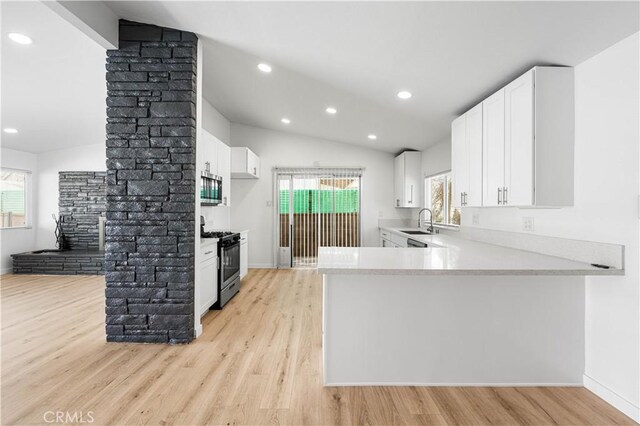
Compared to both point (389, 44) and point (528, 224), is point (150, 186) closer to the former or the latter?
point (389, 44)

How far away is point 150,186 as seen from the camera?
2807 mm

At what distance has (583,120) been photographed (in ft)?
7.04

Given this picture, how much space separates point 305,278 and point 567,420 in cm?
404

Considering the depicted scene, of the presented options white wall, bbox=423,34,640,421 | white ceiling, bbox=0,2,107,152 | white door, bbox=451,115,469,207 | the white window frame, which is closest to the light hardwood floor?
white wall, bbox=423,34,640,421

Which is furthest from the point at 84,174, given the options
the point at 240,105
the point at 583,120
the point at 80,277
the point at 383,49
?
the point at 583,120

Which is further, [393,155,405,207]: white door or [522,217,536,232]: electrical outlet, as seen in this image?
[393,155,405,207]: white door

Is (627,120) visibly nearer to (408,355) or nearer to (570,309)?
(570,309)

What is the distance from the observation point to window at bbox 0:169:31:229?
5.59 metres

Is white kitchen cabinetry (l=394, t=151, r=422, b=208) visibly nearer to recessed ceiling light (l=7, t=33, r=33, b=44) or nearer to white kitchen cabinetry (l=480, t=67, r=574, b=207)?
white kitchen cabinetry (l=480, t=67, r=574, b=207)

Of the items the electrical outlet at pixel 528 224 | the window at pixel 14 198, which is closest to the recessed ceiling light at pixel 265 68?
the electrical outlet at pixel 528 224

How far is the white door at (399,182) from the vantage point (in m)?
5.85

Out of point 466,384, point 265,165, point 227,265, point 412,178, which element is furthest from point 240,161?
point 466,384

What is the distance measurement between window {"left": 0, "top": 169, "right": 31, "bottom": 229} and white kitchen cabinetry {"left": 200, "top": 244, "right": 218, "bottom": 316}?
4.78m
